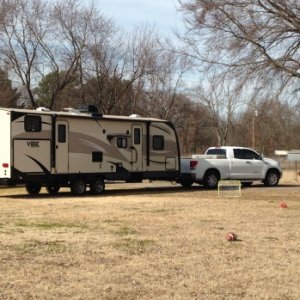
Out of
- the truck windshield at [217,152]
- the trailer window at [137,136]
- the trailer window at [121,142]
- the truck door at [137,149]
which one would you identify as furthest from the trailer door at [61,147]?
the truck windshield at [217,152]

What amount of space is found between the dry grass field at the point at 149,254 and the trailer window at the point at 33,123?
4.94m

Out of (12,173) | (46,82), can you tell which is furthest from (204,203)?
(46,82)

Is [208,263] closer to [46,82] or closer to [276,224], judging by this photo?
[276,224]

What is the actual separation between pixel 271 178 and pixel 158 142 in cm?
632

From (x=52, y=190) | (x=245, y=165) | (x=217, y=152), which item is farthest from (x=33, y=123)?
(x=245, y=165)

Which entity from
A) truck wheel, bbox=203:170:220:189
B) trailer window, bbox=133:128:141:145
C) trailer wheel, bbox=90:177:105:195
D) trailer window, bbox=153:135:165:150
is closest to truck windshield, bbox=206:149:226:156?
truck wheel, bbox=203:170:220:189

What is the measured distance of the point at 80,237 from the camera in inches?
396

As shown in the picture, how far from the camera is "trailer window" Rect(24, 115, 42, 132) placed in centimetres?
1928

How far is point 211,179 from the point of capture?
24.7m

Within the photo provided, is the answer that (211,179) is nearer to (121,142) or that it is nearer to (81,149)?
(121,142)

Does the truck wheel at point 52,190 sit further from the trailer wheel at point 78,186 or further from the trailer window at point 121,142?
the trailer window at point 121,142

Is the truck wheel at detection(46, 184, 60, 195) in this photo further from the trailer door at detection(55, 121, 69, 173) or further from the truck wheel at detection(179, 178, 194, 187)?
the truck wheel at detection(179, 178, 194, 187)

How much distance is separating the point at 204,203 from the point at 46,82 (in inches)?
941

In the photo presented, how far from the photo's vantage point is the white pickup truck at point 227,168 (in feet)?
80.3
